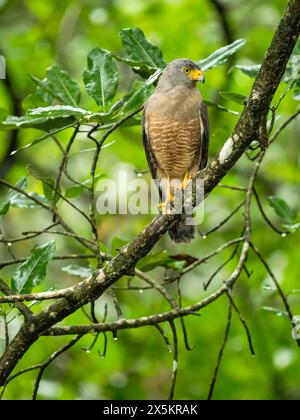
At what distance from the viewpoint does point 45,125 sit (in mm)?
3109

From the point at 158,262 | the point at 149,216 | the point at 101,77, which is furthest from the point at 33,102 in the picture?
the point at 149,216

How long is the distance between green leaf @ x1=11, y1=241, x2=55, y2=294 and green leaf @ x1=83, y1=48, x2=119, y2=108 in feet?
2.08

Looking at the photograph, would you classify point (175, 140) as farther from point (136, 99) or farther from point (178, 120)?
point (136, 99)

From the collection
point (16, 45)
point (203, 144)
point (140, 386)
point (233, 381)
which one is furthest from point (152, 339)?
point (16, 45)

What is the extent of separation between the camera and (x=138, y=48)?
3.03m

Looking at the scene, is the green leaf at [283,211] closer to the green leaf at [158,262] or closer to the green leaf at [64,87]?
the green leaf at [158,262]

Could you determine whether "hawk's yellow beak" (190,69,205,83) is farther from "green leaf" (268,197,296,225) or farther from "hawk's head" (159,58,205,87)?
"green leaf" (268,197,296,225)

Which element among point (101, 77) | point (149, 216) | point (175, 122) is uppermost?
point (101, 77)

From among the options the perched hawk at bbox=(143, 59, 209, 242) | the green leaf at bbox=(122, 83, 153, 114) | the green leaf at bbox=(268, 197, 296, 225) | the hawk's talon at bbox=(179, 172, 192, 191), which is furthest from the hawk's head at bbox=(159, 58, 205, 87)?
the green leaf at bbox=(122, 83, 153, 114)

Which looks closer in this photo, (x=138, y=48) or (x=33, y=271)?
(x=33, y=271)

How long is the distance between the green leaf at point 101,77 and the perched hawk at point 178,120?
3.52ft

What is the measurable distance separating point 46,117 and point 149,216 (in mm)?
3786

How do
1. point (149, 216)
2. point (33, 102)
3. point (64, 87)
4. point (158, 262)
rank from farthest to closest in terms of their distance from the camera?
point (149, 216)
point (158, 262)
point (33, 102)
point (64, 87)
